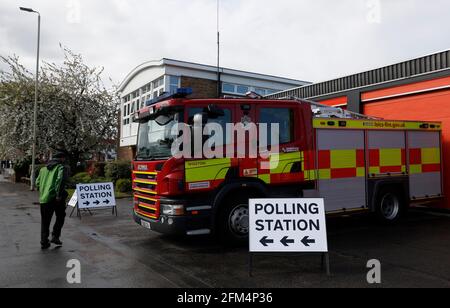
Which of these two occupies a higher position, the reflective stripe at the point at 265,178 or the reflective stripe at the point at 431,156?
the reflective stripe at the point at 431,156

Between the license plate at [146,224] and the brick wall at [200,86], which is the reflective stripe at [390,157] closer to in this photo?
the license plate at [146,224]

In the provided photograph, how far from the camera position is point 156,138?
23.6 ft

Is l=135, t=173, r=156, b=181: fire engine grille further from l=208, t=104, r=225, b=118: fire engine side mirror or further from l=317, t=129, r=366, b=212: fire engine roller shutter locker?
l=317, t=129, r=366, b=212: fire engine roller shutter locker

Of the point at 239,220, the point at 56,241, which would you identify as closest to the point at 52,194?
A: the point at 56,241

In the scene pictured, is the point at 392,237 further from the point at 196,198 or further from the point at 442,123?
the point at 442,123

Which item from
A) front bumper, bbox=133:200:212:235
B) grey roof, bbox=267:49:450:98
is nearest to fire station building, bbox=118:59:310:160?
grey roof, bbox=267:49:450:98

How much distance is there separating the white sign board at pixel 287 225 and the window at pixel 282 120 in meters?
2.00

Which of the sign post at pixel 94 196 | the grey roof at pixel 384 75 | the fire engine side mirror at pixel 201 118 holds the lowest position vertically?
the sign post at pixel 94 196

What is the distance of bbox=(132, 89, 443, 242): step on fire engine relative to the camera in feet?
22.1

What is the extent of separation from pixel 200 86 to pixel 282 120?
16.9 meters

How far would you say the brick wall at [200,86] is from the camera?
2322cm

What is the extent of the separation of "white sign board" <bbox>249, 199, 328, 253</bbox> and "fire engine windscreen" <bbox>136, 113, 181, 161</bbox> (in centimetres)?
208

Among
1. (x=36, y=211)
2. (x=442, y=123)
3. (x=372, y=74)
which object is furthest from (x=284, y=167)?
(x=36, y=211)

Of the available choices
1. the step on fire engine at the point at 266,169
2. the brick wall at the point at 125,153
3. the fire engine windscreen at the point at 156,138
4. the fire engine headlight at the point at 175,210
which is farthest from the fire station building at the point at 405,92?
the brick wall at the point at 125,153
